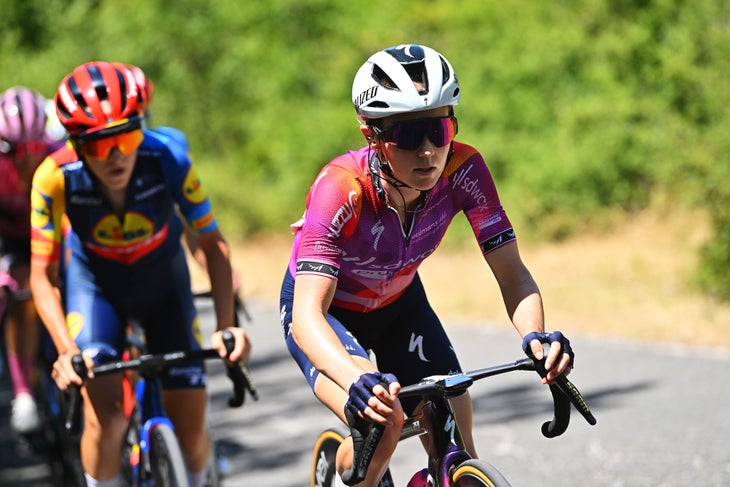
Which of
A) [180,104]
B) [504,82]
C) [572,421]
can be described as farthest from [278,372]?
[180,104]

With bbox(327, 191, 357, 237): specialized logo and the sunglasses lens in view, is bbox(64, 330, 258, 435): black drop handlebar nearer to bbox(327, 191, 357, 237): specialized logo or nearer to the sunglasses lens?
bbox(327, 191, 357, 237): specialized logo

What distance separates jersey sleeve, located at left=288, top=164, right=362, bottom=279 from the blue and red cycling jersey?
57.4 inches

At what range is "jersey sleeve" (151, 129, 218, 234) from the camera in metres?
5.08

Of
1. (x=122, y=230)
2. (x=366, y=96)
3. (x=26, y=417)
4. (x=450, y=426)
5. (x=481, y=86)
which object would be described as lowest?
(x=481, y=86)

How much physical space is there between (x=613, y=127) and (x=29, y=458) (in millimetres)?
12367

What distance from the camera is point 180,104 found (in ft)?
89.6

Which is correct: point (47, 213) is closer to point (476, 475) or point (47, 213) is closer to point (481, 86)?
point (476, 475)

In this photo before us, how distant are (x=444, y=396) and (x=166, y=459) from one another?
5.31 feet

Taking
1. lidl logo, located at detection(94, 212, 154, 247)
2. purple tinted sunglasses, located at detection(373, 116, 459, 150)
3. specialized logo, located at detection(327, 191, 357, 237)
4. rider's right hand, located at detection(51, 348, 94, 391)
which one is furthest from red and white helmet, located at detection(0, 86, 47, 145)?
purple tinted sunglasses, located at detection(373, 116, 459, 150)

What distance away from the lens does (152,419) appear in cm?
489

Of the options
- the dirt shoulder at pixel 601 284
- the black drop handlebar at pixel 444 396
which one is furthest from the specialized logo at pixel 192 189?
the dirt shoulder at pixel 601 284

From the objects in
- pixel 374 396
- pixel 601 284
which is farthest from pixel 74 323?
pixel 601 284

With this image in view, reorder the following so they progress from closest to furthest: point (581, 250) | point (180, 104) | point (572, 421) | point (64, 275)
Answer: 1. point (64, 275)
2. point (572, 421)
3. point (581, 250)
4. point (180, 104)

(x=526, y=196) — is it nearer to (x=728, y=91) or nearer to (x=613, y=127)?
(x=613, y=127)
